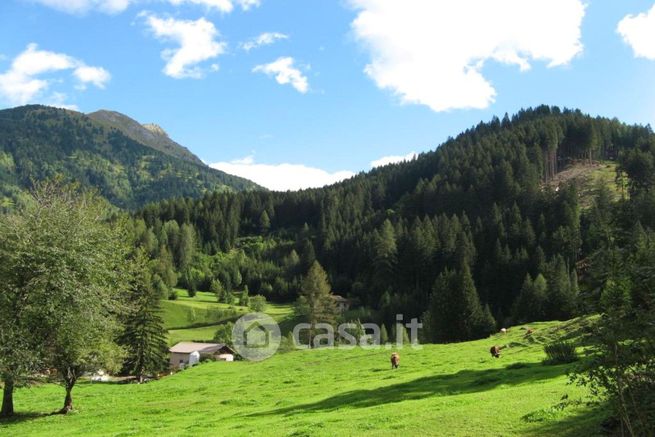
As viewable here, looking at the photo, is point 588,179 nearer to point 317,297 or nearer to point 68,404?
point 317,297

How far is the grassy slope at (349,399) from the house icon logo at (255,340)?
1279 centimetres

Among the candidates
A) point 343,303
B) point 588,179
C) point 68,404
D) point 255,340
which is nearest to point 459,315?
point 255,340

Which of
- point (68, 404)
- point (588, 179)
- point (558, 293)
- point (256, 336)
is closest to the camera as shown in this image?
point (68, 404)

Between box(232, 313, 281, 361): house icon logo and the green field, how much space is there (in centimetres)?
5252

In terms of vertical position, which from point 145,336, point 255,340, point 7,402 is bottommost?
point 255,340

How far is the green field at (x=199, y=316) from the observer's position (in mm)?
148375

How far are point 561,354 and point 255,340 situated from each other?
2268 inches

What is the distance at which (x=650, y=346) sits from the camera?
10.6m

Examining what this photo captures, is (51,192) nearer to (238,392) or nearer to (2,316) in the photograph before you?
(2,316)

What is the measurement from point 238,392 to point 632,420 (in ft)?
99.2

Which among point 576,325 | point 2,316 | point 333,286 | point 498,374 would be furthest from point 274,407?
point 333,286

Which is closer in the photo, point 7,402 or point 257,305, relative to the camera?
point 7,402

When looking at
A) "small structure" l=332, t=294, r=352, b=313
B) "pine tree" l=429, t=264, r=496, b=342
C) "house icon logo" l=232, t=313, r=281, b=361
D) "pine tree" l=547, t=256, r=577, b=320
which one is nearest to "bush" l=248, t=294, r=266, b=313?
"small structure" l=332, t=294, r=352, b=313

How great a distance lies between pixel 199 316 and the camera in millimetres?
161000
